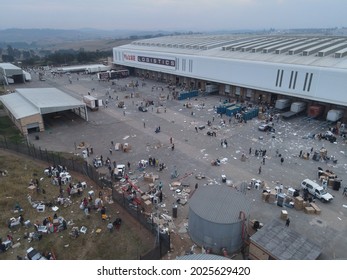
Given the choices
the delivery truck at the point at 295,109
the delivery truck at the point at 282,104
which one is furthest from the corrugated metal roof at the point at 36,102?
the delivery truck at the point at 295,109

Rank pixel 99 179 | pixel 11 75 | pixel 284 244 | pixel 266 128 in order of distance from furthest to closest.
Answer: pixel 11 75 < pixel 266 128 < pixel 99 179 < pixel 284 244

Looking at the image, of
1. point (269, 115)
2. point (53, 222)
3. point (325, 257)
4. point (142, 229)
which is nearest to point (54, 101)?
point (53, 222)

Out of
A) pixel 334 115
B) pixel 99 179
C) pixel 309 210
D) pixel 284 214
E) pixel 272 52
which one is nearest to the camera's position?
pixel 284 214

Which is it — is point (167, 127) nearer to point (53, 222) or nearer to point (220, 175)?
point (220, 175)

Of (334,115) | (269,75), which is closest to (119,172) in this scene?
(334,115)

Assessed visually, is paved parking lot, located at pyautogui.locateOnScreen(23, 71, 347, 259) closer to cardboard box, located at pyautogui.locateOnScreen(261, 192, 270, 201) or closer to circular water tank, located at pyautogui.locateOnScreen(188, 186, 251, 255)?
cardboard box, located at pyautogui.locateOnScreen(261, 192, 270, 201)

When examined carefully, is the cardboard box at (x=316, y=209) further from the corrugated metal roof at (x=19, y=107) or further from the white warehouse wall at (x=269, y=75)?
the corrugated metal roof at (x=19, y=107)

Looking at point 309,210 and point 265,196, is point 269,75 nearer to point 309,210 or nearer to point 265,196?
point 265,196
